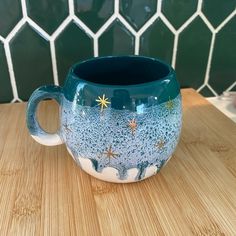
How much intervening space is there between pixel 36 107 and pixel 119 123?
105 mm

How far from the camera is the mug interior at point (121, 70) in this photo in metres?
0.35

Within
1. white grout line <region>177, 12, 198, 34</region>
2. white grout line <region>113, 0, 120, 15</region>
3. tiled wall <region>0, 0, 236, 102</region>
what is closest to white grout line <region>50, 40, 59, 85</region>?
tiled wall <region>0, 0, 236, 102</region>

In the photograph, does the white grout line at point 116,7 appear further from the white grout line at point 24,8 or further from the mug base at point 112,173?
the mug base at point 112,173

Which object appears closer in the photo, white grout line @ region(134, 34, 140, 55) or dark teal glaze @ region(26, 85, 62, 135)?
dark teal glaze @ region(26, 85, 62, 135)

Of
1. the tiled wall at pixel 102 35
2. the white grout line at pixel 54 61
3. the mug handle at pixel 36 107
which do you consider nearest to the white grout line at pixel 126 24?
the tiled wall at pixel 102 35

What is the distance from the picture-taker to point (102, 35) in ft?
1.61

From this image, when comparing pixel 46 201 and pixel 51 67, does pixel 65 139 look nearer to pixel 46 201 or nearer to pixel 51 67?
pixel 46 201

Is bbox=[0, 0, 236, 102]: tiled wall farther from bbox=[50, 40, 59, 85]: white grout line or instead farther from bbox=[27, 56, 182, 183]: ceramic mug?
bbox=[27, 56, 182, 183]: ceramic mug

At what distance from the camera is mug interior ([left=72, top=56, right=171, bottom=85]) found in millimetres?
348

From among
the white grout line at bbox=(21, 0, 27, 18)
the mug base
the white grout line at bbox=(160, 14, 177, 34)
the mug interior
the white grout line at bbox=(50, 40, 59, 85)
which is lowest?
the mug base

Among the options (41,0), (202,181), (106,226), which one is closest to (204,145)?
(202,181)

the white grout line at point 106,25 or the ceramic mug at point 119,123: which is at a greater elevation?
the white grout line at point 106,25

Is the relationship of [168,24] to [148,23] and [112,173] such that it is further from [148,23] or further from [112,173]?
[112,173]

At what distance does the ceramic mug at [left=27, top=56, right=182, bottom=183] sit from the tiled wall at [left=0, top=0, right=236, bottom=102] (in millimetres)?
180
